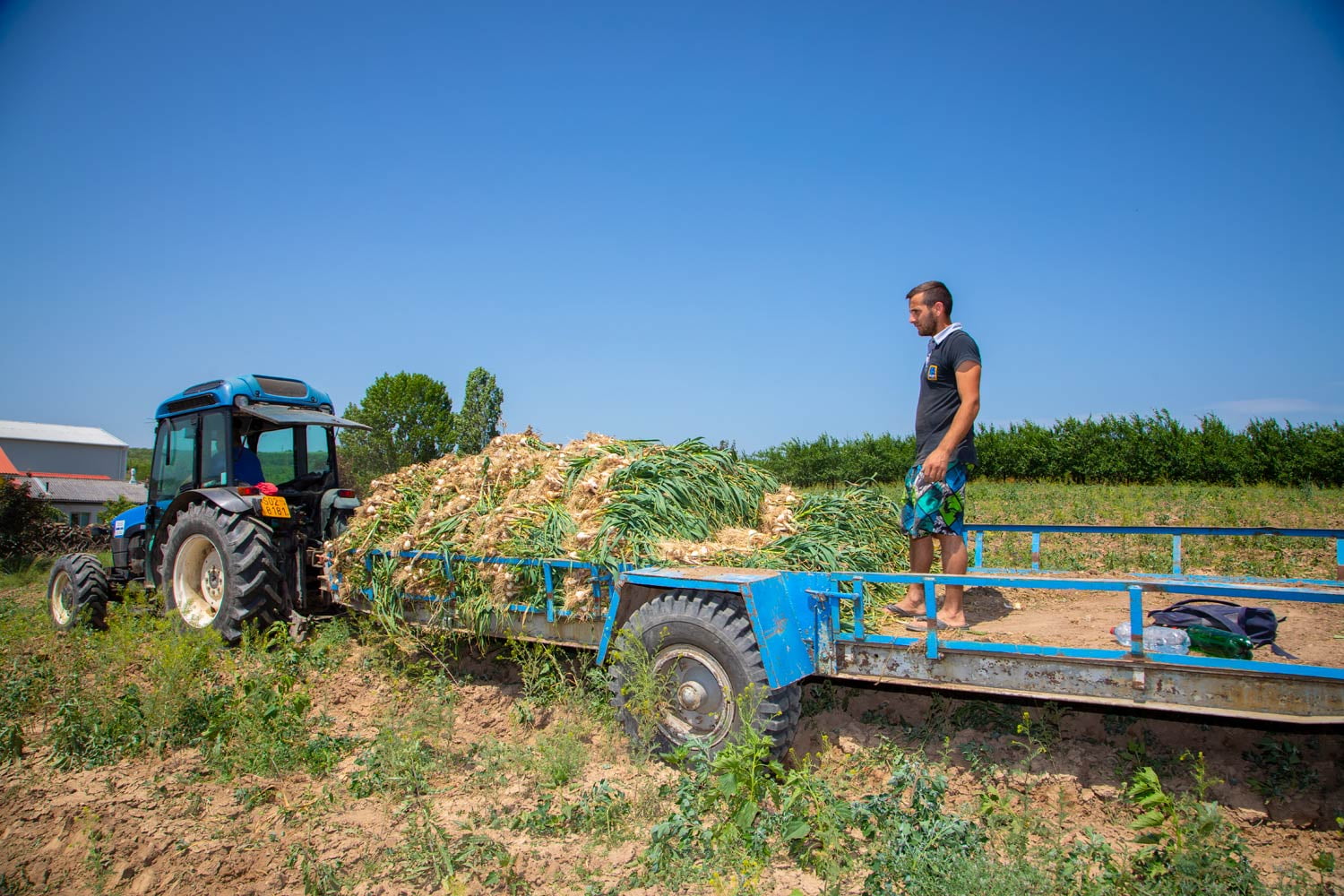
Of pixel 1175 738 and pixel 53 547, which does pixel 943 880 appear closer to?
pixel 1175 738

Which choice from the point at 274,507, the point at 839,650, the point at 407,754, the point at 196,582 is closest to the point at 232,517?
the point at 274,507

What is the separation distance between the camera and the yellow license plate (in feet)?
19.0

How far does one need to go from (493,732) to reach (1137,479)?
89.7 feet

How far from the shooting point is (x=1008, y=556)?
26.5 ft

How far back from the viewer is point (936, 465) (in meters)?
3.91

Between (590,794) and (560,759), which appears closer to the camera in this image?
(590,794)

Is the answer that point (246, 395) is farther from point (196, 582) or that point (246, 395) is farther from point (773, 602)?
point (773, 602)

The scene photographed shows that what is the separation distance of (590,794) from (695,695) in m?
0.69

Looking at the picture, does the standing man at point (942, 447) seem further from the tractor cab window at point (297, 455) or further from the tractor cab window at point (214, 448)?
the tractor cab window at point (214, 448)

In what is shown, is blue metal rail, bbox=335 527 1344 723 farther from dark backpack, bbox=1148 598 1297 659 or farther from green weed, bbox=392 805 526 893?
green weed, bbox=392 805 526 893

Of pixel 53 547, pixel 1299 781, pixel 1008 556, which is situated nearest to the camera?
pixel 1299 781

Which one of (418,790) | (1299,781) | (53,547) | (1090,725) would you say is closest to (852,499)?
(1090,725)

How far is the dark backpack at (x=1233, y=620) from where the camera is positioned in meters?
3.44

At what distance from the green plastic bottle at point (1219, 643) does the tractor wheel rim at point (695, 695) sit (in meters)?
2.01
